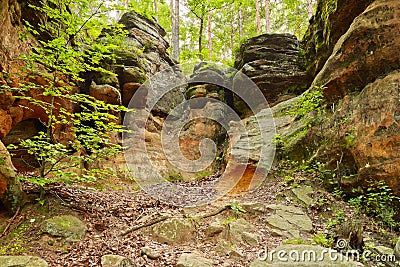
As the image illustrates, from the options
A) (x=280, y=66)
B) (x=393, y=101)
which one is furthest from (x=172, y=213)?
(x=280, y=66)

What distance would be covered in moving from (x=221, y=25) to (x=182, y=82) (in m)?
9.99

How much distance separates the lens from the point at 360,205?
585 cm

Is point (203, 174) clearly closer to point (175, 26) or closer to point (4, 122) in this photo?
point (4, 122)

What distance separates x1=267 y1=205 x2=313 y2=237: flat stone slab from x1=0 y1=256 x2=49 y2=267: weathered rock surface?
4.79m

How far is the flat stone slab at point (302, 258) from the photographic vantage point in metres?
3.79

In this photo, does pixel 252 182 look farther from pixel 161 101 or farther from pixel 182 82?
pixel 182 82

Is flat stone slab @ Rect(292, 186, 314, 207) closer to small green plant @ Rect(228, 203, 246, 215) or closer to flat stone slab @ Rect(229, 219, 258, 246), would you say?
small green plant @ Rect(228, 203, 246, 215)

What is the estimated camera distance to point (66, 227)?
498cm

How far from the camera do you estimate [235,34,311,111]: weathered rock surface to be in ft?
40.5

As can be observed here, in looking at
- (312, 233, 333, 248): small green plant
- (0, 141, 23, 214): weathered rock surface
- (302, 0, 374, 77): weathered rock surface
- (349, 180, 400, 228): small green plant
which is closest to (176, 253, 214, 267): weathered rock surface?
(312, 233, 333, 248): small green plant

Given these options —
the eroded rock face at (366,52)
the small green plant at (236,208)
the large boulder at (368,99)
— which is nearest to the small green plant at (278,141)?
the large boulder at (368,99)

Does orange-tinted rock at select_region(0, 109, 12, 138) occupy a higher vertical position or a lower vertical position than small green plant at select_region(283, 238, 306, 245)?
higher

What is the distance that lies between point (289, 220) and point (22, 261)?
5.62 m

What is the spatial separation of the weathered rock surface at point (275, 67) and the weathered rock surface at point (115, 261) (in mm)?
Answer: 10711
